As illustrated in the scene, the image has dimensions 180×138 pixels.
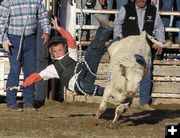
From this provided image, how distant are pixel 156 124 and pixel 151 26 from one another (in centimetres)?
227

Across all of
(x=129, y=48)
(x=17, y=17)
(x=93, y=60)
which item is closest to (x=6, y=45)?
(x=17, y=17)

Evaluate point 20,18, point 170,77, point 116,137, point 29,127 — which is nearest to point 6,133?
point 29,127

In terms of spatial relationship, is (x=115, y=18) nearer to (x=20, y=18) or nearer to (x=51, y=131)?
(x=20, y=18)

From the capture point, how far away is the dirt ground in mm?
8008

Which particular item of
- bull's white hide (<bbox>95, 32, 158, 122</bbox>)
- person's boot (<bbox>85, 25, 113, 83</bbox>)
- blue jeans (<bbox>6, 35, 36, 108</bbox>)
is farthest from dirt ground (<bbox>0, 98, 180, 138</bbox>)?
person's boot (<bbox>85, 25, 113, 83</bbox>)

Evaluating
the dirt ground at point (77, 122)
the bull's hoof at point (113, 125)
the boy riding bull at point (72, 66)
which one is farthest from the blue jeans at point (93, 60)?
the bull's hoof at point (113, 125)

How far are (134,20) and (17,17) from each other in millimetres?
1907

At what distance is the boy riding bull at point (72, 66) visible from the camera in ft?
29.5

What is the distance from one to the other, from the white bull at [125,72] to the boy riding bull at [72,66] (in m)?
0.57

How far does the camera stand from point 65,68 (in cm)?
904

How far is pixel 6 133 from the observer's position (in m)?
7.99

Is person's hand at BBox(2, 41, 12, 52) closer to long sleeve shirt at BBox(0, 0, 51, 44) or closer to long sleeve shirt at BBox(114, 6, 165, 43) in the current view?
long sleeve shirt at BBox(0, 0, 51, 44)

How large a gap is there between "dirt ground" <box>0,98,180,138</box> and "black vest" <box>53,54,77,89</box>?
0.60 meters

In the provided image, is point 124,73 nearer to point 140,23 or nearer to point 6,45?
point 6,45
